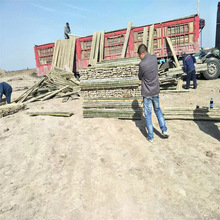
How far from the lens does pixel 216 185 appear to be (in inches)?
100

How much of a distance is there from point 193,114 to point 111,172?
3.19 m

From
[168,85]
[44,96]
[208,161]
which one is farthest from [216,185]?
[44,96]

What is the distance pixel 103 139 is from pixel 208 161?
2.26m

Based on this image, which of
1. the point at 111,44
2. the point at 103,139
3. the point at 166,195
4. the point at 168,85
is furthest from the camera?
the point at 111,44

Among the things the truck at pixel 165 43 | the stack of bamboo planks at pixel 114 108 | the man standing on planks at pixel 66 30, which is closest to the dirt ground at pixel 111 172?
the stack of bamboo planks at pixel 114 108

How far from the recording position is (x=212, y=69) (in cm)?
974

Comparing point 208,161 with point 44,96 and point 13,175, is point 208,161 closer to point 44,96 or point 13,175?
point 13,175

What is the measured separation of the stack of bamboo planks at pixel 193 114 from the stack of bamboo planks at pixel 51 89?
5471 mm

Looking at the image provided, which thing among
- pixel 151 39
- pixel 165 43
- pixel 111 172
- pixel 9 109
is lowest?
pixel 111 172

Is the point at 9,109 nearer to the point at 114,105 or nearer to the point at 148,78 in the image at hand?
the point at 114,105

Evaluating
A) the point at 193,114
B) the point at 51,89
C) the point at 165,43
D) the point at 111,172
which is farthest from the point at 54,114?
the point at 165,43

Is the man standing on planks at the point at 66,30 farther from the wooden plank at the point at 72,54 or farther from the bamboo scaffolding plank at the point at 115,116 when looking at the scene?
the bamboo scaffolding plank at the point at 115,116

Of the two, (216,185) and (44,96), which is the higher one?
(44,96)

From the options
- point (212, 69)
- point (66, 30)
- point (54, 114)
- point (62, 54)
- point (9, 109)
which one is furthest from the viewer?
point (66, 30)
